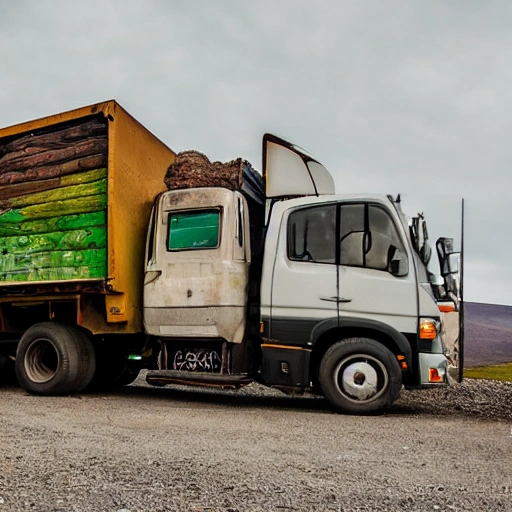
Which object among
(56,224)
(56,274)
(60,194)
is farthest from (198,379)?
(60,194)

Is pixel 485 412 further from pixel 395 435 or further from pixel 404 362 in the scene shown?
pixel 395 435

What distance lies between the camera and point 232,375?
7.60 metres

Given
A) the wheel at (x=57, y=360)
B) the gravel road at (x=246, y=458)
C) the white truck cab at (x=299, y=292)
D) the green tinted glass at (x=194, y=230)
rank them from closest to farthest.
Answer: the gravel road at (x=246, y=458) < the white truck cab at (x=299, y=292) < the green tinted glass at (x=194, y=230) < the wheel at (x=57, y=360)

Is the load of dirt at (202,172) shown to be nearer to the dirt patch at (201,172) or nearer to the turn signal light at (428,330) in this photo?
the dirt patch at (201,172)

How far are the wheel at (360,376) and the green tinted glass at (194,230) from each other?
6.76 ft

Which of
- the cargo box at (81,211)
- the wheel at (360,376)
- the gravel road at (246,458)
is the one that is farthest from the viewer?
the cargo box at (81,211)

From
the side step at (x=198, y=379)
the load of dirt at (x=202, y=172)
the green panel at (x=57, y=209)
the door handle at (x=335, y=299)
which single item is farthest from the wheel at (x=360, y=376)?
the green panel at (x=57, y=209)

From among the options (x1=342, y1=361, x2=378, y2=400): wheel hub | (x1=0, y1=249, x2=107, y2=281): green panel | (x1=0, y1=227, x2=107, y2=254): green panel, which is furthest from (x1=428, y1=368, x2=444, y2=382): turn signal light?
(x1=0, y1=227, x2=107, y2=254): green panel

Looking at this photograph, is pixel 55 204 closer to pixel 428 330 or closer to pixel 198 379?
pixel 198 379

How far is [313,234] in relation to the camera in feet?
24.3

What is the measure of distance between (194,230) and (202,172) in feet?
2.79

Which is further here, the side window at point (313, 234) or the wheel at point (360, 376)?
the side window at point (313, 234)

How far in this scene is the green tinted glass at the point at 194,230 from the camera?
7812 mm

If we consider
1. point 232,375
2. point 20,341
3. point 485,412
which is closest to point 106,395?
point 20,341
